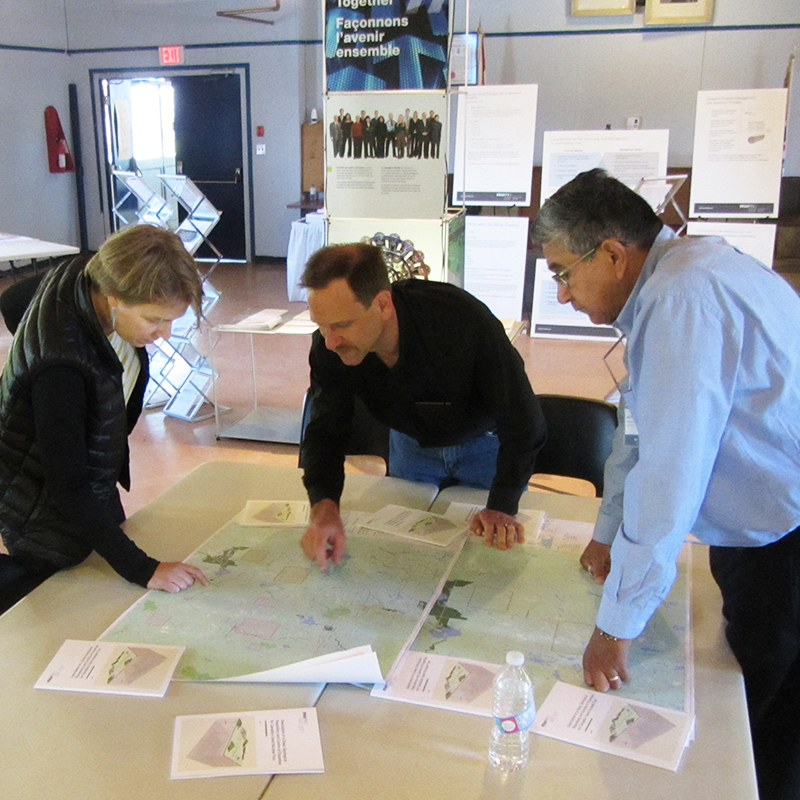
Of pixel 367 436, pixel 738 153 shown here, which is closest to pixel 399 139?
pixel 367 436

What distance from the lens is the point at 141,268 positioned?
1.50m

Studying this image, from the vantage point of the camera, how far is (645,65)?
7988mm

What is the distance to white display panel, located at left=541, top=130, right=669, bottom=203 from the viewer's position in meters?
6.21

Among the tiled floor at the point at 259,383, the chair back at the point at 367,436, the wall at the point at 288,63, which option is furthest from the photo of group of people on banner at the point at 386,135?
the wall at the point at 288,63

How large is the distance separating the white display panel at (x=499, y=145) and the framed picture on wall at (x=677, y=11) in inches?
83.5

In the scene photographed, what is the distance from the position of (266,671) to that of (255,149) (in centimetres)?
904

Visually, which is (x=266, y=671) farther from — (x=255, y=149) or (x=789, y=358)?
(x=255, y=149)

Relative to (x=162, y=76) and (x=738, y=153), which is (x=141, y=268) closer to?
(x=738, y=153)

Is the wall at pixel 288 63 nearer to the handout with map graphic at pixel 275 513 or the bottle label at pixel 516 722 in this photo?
the handout with map graphic at pixel 275 513

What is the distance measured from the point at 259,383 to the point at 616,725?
4380mm

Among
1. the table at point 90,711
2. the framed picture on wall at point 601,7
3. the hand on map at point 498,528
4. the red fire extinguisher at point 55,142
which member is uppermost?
the framed picture on wall at point 601,7

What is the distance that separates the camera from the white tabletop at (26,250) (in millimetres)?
5258

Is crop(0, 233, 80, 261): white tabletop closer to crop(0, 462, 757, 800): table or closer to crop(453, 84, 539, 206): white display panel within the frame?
crop(453, 84, 539, 206): white display panel

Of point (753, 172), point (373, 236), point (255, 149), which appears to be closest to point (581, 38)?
point (753, 172)
